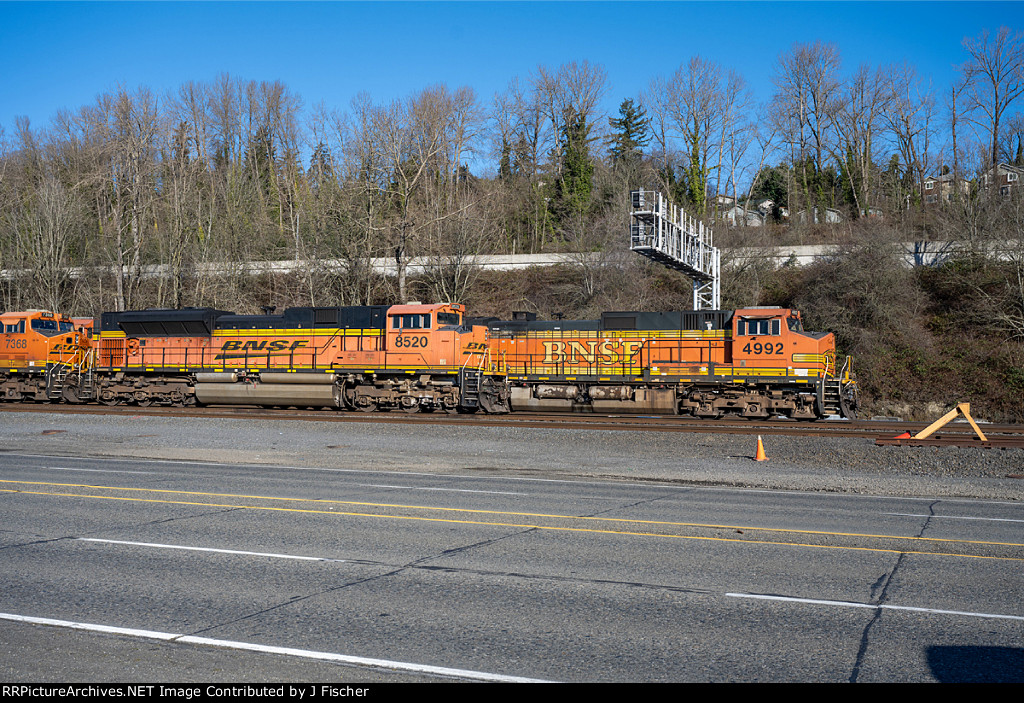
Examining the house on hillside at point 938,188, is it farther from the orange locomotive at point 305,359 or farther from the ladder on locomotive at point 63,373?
the ladder on locomotive at point 63,373

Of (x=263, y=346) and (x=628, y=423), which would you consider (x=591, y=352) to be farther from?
(x=263, y=346)

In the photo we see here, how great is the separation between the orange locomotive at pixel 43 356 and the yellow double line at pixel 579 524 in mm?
22344

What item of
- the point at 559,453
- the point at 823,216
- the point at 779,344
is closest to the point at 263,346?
the point at 559,453

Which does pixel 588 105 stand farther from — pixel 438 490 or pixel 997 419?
pixel 438 490

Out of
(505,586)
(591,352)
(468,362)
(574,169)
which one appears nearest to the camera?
(505,586)

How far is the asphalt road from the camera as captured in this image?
5.35 meters

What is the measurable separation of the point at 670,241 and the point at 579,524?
2128cm

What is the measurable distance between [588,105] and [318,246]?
88.2 ft

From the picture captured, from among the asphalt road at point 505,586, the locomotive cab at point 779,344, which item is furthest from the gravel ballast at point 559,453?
the locomotive cab at point 779,344

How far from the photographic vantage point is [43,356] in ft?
107

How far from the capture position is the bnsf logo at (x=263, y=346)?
96.0ft

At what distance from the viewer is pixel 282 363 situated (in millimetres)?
29359

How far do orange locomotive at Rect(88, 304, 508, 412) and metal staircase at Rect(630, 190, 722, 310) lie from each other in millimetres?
6899

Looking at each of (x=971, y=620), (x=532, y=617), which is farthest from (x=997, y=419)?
(x=532, y=617)
